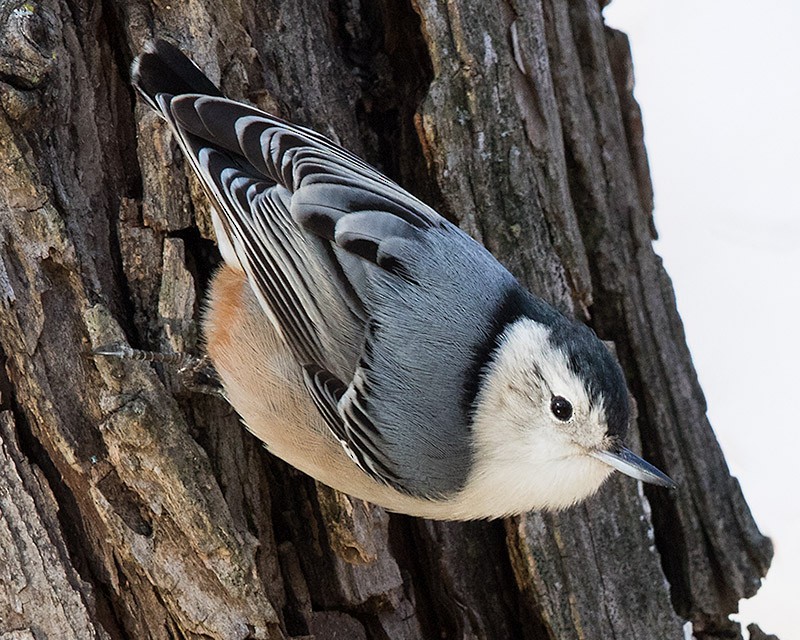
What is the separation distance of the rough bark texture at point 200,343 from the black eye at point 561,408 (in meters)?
0.31

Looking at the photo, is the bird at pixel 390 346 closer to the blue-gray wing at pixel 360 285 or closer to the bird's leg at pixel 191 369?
the blue-gray wing at pixel 360 285

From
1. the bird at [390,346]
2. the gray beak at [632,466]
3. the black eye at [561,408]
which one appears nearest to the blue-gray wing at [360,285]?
the bird at [390,346]

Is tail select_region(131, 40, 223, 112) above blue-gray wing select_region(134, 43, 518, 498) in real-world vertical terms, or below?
above

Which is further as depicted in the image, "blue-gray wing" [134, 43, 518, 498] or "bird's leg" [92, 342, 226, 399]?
"bird's leg" [92, 342, 226, 399]

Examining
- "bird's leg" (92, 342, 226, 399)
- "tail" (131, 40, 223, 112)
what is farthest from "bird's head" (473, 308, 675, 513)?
"tail" (131, 40, 223, 112)

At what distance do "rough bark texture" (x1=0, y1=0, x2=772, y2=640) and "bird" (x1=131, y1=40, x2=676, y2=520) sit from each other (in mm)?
156

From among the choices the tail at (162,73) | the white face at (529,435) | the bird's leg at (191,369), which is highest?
the tail at (162,73)

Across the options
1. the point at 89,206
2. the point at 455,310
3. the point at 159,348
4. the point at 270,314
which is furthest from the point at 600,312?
the point at 89,206

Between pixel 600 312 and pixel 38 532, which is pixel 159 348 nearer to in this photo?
pixel 38 532

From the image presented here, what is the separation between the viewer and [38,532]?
6.15 ft

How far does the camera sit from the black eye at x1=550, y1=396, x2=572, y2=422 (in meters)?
1.91

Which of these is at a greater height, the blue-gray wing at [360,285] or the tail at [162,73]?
the tail at [162,73]

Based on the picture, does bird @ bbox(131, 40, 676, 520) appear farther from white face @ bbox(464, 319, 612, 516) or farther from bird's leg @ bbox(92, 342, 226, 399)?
bird's leg @ bbox(92, 342, 226, 399)

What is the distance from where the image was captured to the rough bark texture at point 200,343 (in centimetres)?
191
